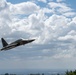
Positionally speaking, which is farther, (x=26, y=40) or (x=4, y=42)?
(x=4, y=42)

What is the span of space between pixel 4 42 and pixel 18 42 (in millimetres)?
30226

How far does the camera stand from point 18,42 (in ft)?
463

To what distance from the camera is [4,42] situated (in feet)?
556

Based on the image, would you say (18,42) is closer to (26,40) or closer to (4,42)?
(26,40)

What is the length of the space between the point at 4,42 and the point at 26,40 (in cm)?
3516

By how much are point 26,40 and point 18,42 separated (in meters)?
5.64

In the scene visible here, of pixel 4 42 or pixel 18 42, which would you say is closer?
pixel 18 42

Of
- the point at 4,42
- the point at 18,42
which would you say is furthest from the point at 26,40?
the point at 4,42

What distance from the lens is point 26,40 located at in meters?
138
